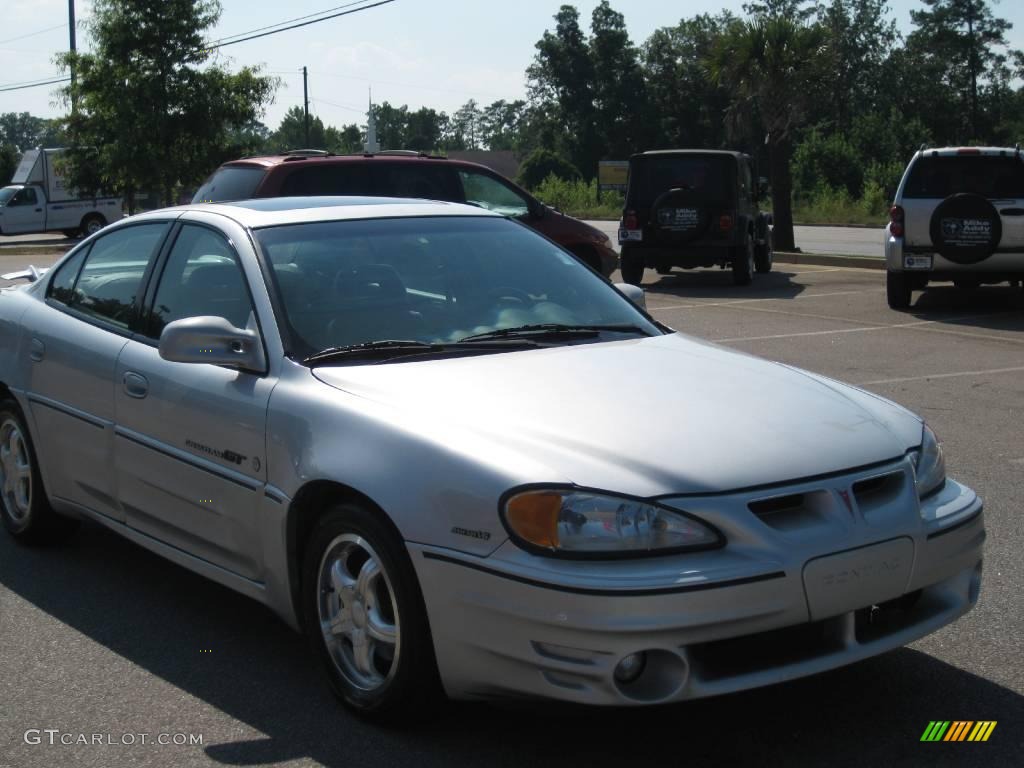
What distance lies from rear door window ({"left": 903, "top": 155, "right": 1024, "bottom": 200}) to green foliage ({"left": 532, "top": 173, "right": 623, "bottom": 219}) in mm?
38947

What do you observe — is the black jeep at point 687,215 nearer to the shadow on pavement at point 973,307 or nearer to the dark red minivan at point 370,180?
the shadow on pavement at point 973,307

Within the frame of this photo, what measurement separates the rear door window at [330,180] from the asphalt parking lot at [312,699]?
6845 millimetres

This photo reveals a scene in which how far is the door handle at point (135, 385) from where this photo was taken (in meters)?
4.77

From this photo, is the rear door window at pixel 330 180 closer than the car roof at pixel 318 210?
No

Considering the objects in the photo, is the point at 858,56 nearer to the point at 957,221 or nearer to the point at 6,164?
the point at 6,164

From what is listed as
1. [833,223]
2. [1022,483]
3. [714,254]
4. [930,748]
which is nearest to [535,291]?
[930,748]

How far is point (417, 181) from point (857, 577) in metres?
9.97

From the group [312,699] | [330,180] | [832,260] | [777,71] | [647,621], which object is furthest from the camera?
[777,71]

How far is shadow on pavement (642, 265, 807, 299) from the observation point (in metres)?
17.2

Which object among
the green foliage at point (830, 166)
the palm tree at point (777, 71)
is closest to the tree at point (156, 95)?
the palm tree at point (777, 71)

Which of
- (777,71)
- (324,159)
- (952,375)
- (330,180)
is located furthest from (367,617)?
(777,71)

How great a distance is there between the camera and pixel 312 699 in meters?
4.12

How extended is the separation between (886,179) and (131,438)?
50.8 meters

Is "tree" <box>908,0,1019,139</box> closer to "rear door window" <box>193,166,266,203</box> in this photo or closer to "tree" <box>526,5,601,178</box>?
"tree" <box>526,5,601,178</box>
